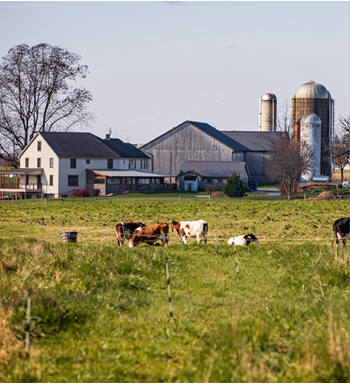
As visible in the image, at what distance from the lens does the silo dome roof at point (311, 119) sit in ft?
280

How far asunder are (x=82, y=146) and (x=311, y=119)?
118ft

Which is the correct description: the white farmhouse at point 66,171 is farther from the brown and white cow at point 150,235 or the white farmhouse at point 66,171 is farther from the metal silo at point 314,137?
the brown and white cow at point 150,235

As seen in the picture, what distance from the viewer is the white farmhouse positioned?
69.1 metres

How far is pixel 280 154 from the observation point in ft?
220

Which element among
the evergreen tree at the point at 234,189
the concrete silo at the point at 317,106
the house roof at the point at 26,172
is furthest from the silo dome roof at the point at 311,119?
the house roof at the point at 26,172

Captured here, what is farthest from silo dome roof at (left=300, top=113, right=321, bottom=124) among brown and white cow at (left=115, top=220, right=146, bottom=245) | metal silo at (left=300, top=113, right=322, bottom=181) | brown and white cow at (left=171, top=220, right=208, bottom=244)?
brown and white cow at (left=115, top=220, right=146, bottom=245)

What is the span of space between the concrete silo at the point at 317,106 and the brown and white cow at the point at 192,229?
69921 millimetres

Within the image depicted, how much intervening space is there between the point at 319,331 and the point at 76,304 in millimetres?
4396

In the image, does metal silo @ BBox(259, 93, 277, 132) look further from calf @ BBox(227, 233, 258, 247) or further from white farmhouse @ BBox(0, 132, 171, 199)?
calf @ BBox(227, 233, 258, 247)

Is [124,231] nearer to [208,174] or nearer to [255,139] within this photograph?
[208,174]

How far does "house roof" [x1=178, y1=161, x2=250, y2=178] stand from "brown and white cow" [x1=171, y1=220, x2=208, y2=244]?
55.1 metres

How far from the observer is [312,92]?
9075 cm

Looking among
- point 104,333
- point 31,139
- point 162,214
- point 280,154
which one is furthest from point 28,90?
point 104,333

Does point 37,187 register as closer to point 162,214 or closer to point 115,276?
point 162,214
